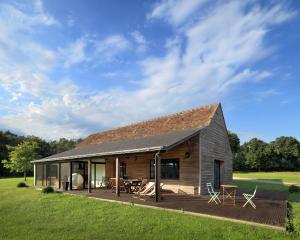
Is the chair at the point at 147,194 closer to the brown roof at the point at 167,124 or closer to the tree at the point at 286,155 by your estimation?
the brown roof at the point at 167,124

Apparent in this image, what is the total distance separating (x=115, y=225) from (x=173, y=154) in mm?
8183

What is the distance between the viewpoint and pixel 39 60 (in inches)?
584

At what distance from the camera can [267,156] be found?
212 ft

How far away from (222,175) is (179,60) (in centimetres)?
792

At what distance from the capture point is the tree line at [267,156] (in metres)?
63.9

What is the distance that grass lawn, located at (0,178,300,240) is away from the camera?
7383 mm

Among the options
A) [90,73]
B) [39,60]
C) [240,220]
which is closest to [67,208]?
[240,220]

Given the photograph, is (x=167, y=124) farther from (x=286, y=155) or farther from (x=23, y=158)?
(x=286, y=155)

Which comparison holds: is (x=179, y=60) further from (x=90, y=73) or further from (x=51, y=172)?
(x=51, y=172)

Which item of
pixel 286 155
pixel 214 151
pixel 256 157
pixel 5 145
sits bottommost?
pixel 256 157

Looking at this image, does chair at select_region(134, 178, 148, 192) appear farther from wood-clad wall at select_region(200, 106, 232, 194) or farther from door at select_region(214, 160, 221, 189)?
door at select_region(214, 160, 221, 189)

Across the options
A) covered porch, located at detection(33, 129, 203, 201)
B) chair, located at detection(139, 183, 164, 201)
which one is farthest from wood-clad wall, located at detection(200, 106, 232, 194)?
chair, located at detection(139, 183, 164, 201)

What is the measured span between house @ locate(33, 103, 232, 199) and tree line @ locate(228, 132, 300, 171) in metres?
46.5

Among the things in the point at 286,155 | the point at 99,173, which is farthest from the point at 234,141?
the point at 99,173
